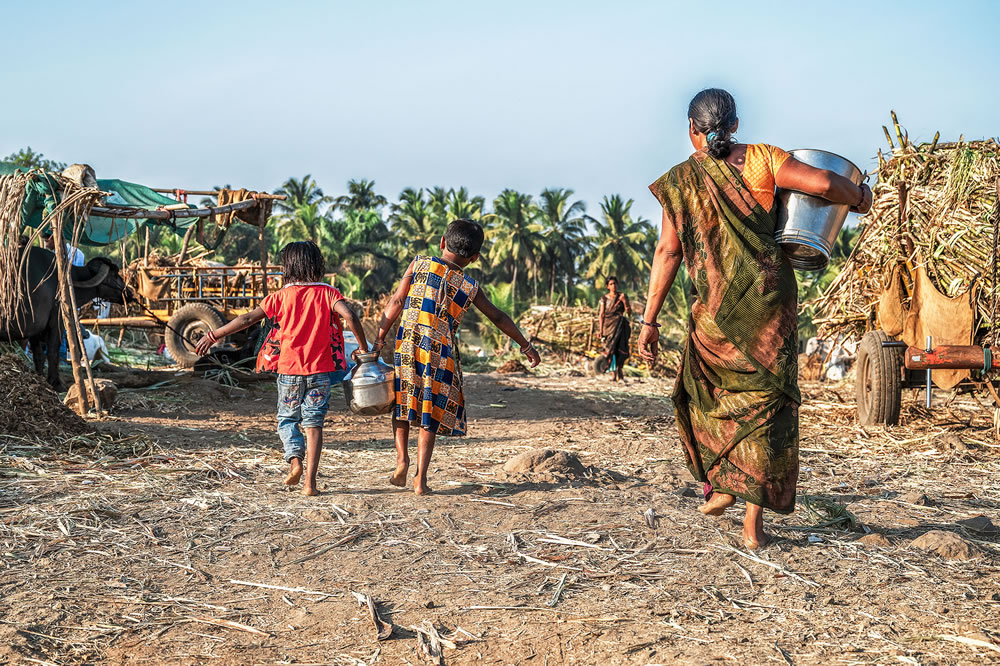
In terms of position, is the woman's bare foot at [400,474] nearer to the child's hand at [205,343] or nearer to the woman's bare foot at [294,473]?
the woman's bare foot at [294,473]

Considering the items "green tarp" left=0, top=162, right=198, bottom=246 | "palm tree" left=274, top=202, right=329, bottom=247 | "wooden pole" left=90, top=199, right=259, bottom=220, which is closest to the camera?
"green tarp" left=0, top=162, right=198, bottom=246

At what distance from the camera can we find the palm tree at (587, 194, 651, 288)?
158 feet

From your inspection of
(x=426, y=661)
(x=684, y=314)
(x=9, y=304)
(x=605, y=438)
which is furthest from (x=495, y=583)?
(x=684, y=314)

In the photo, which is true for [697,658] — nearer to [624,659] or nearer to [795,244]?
[624,659]

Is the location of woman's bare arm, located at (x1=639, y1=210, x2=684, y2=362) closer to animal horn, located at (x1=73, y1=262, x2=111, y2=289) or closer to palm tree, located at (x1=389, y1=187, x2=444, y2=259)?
animal horn, located at (x1=73, y1=262, x2=111, y2=289)

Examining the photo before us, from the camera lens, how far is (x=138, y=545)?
12.1ft

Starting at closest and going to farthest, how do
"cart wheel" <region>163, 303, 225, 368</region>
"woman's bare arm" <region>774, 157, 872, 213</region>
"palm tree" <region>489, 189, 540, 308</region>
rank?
"woman's bare arm" <region>774, 157, 872, 213</region>, "cart wheel" <region>163, 303, 225, 368</region>, "palm tree" <region>489, 189, 540, 308</region>

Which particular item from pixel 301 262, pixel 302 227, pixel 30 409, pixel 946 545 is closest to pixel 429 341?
pixel 301 262

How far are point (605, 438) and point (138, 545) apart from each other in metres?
4.40

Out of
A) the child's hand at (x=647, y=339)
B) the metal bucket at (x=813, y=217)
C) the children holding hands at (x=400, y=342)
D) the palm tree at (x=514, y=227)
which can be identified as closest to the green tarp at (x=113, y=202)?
the children holding hands at (x=400, y=342)

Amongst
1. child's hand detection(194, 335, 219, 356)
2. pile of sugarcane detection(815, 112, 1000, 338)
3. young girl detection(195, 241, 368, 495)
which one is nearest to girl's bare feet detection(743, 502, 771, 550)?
young girl detection(195, 241, 368, 495)

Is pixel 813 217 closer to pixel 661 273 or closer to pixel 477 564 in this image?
pixel 661 273

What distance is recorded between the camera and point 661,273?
368cm

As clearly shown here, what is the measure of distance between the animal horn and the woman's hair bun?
8.59 m
